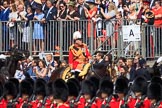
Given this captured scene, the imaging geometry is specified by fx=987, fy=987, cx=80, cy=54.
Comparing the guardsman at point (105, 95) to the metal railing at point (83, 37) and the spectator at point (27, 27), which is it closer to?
the metal railing at point (83, 37)

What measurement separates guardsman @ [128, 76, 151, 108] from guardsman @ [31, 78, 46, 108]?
2081mm

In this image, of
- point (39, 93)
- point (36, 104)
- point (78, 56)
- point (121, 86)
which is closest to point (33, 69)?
point (78, 56)

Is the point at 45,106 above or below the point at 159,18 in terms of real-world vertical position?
below

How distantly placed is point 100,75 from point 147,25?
306 centimetres

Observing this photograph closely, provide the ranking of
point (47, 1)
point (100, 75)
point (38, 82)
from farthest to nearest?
point (47, 1) → point (100, 75) → point (38, 82)

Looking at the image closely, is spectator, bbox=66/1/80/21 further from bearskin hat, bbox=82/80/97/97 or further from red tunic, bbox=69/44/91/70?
bearskin hat, bbox=82/80/97/97

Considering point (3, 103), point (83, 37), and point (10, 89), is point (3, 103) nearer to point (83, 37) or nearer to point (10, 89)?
point (10, 89)

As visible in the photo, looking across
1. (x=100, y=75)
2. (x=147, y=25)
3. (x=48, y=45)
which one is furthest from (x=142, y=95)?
(x=48, y=45)

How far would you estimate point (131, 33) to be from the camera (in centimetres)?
2442

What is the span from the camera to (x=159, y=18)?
84.4ft

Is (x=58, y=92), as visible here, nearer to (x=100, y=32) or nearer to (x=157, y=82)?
(x=157, y=82)

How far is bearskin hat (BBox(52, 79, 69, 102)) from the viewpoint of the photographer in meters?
18.8

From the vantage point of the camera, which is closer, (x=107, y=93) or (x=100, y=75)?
(x=107, y=93)

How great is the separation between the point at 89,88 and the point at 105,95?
23.3 inches
